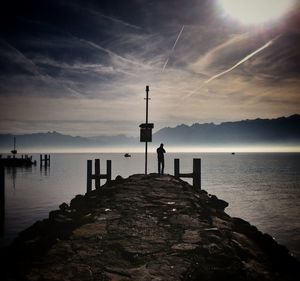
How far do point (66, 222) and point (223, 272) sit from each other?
15.9ft

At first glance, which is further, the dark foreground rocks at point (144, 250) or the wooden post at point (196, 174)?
the wooden post at point (196, 174)

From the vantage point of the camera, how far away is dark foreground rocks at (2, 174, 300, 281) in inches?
230

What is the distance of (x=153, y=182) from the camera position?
624 inches

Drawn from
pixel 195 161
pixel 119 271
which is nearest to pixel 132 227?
pixel 119 271

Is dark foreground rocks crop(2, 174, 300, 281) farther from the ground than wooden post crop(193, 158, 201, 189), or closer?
closer

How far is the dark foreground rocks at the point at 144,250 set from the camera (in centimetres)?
583

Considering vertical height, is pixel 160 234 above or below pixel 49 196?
above

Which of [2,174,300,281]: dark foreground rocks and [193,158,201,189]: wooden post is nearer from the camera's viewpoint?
[2,174,300,281]: dark foreground rocks

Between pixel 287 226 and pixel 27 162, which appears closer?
pixel 287 226

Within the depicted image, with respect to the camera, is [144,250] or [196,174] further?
[196,174]

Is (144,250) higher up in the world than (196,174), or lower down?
lower down

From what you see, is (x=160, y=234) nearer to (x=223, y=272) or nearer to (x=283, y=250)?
(x=223, y=272)

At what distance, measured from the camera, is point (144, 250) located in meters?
6.80

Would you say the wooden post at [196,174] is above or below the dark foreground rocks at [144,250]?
above
